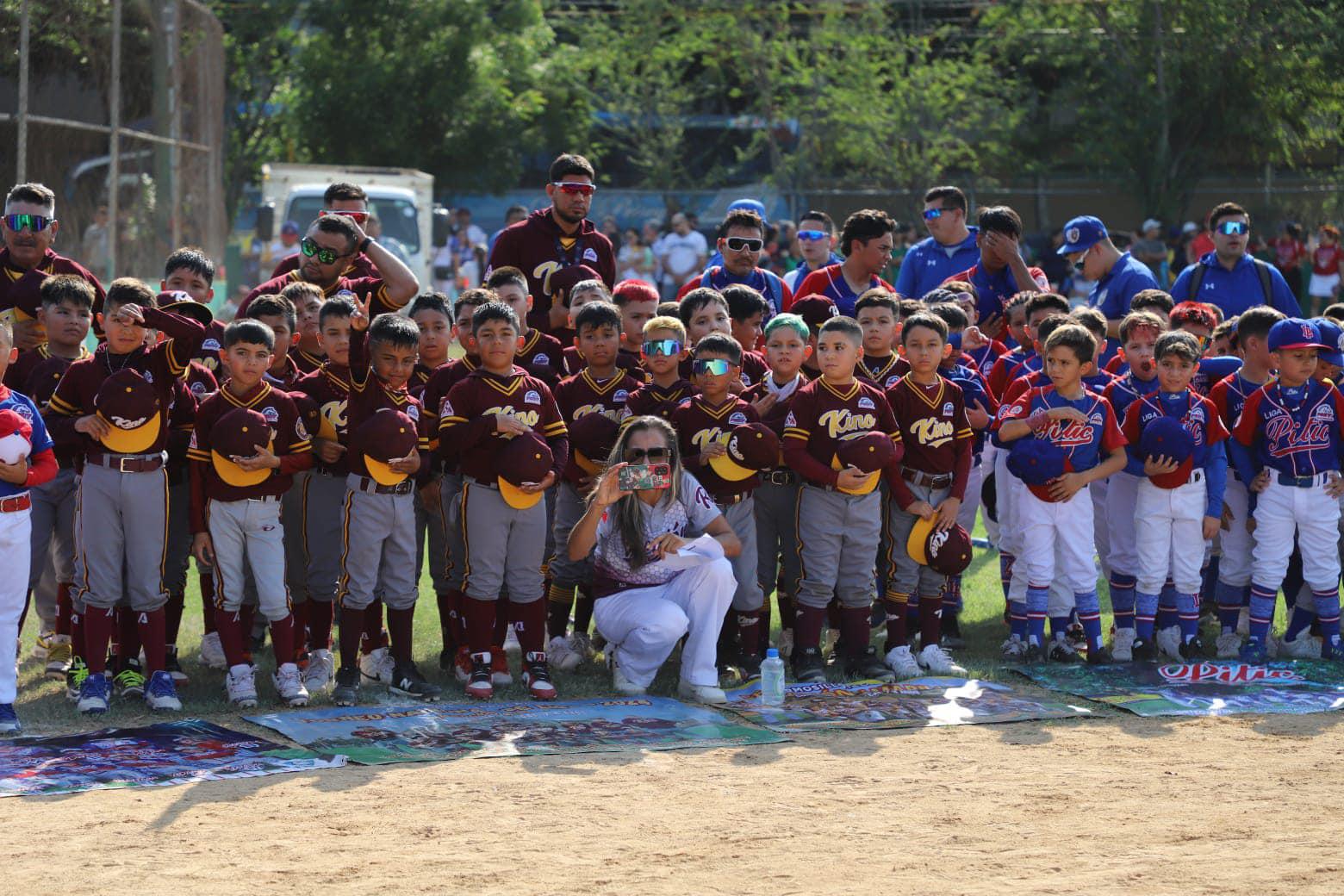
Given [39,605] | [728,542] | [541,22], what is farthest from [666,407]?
[541,22]

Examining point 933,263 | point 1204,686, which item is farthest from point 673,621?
point 933,263

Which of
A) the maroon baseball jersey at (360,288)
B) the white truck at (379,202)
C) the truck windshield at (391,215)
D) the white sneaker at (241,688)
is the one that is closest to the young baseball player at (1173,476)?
the maroon baseball jersey at (360,288)

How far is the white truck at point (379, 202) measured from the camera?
2142cm

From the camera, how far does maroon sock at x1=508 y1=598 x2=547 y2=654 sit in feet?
25.5

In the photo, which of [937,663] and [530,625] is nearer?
[530,625]

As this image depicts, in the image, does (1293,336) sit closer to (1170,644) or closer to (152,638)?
(1170,644)

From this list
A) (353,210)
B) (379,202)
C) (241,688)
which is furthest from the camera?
(379,202)

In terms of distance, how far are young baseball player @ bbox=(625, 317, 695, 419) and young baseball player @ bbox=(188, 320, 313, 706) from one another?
→ 5.57ft

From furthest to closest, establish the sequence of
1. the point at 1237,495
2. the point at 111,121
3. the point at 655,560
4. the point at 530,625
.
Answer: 1. the point at 111,121
2. the point at 1237,495
3. the point at 655,560
4. the point at 530,625

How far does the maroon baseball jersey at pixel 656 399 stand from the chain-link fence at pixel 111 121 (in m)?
6.54

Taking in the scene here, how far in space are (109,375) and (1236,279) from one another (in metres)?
7.17

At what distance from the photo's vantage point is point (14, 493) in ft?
22.4

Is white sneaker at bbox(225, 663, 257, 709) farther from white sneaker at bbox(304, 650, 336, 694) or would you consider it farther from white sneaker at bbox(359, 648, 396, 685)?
white sneaker at bbox(359, 648, 396, 685)

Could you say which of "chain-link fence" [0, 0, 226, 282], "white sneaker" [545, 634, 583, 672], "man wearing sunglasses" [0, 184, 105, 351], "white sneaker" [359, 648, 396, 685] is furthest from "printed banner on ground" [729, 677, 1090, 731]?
"chain-link fence" [0, 0, 226, 282]
